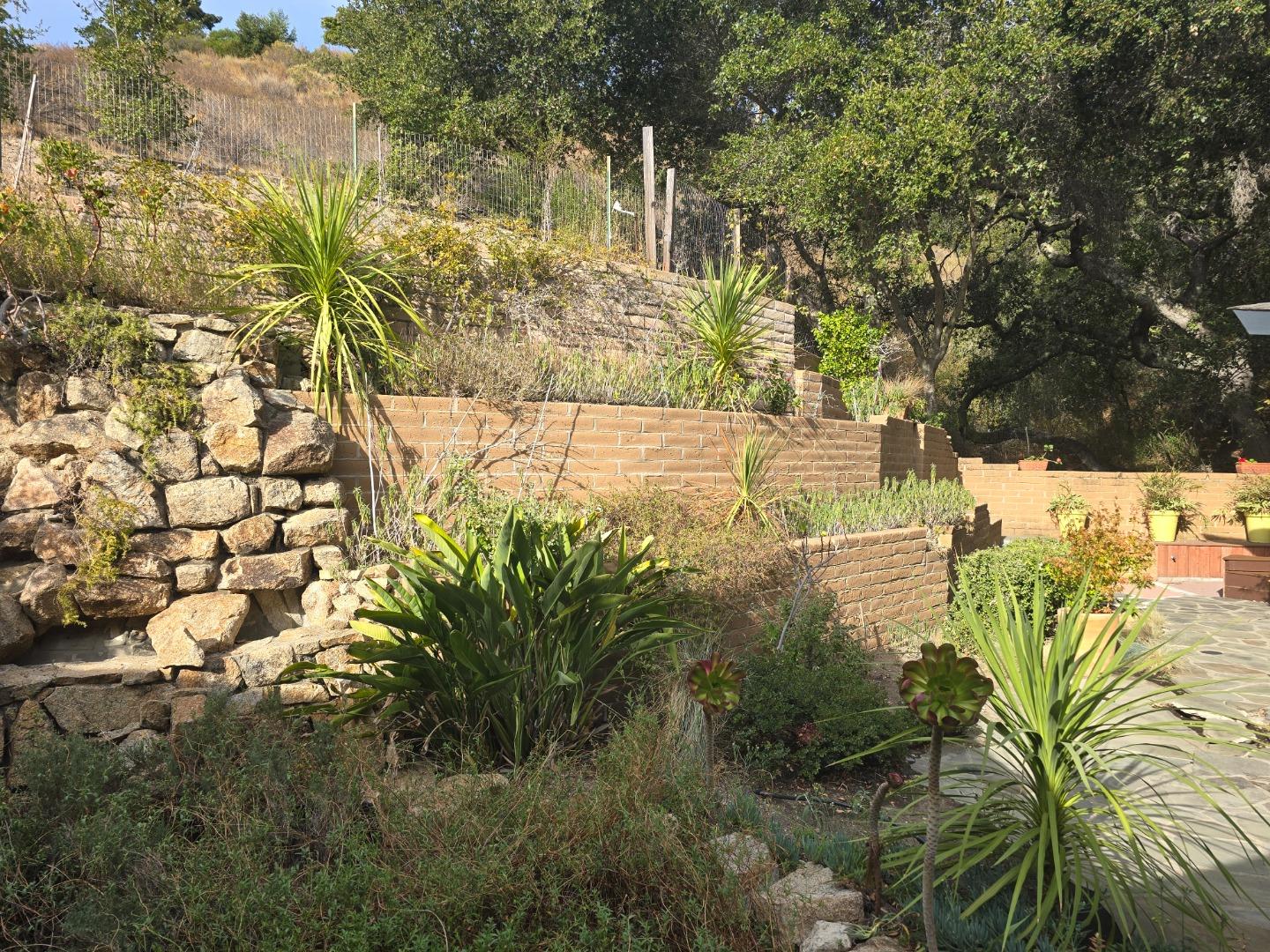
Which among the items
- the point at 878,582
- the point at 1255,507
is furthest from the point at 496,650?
the point at 1255,507

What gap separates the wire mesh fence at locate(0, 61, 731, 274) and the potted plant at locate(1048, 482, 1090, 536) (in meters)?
7.73

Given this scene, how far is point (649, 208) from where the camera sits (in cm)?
996

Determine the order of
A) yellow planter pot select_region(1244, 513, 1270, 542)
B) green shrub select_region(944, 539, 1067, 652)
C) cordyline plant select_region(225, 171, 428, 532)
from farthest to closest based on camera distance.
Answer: yellow planter pot select_region(1244, 513, 1270, 542) → green shrub select_region(944, 539, 1067, 652) → cordyline plant select_region(225, 171, 428, 532)

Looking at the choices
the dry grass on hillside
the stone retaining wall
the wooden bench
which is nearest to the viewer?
the stone retaining wall

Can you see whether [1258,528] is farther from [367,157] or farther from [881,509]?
[367,157]

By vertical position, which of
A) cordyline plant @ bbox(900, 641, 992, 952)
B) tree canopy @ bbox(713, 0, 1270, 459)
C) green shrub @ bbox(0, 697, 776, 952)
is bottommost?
green shrub @ bbox(0, 697, 776, 952)

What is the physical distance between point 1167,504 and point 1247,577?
419 centimetres

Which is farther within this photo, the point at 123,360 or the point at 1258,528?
the point at 1258,528

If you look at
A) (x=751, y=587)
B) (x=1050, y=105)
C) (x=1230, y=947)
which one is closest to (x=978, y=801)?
(x=1230, y=947)

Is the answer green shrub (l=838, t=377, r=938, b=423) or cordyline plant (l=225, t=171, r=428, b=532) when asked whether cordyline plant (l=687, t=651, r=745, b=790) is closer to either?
cordyline plant (l=225, t=171, r=428, b=532)

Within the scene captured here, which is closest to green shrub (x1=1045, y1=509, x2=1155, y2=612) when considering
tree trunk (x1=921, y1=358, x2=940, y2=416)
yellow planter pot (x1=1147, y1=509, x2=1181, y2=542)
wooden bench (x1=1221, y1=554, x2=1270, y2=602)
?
wooden bench (x1=1221, y1=554, x2=1270, y2=602)

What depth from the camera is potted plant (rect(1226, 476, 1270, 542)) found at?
12281 millimetres

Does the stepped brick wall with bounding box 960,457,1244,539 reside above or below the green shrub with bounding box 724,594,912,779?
above

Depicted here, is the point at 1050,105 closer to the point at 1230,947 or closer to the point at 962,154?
the point at 962,154
